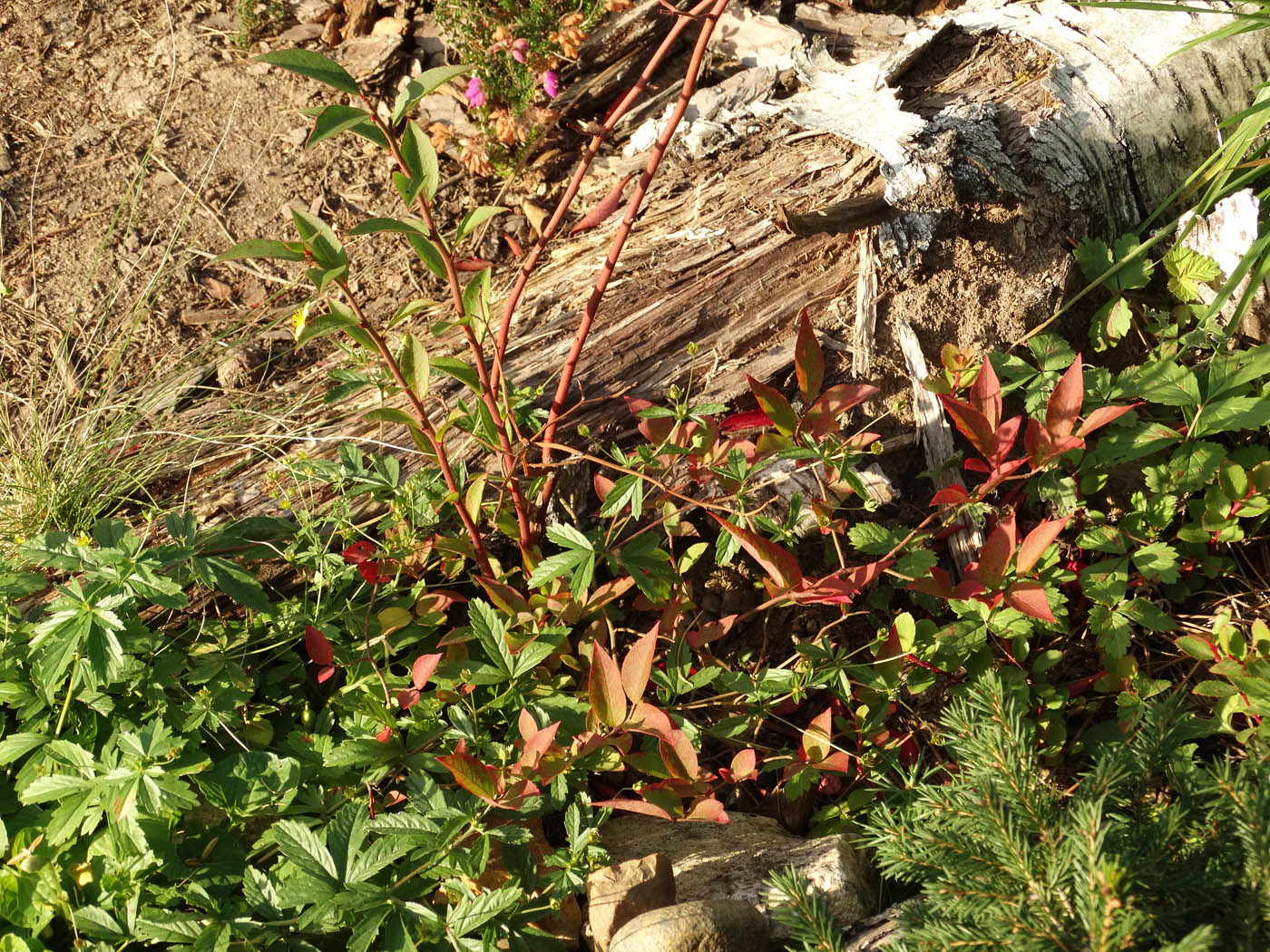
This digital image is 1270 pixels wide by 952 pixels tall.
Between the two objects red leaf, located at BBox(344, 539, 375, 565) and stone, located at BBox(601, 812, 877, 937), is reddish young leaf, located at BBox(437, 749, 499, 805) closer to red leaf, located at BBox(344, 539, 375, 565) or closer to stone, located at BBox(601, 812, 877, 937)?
stone, located at BBox(601, 812, 877, 937)

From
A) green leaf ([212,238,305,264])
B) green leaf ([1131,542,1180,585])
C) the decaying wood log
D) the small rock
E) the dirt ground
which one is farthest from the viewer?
the small rock

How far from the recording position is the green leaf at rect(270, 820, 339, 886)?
5.16 ft

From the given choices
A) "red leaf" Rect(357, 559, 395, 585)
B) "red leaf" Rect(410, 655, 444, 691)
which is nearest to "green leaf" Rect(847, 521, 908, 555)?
"red leaf" Rect(410, 655, 444, 691)

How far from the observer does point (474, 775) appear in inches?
62.3

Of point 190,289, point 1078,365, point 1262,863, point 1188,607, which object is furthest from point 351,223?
point 1262,863

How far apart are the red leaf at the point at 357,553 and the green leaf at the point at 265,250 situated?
2.30 feet

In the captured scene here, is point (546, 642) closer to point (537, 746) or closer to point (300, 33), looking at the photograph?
point (537, 746)

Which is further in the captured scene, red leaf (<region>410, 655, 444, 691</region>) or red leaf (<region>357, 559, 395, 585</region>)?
red leaf (<region>357, 559, 395, 585</region>)

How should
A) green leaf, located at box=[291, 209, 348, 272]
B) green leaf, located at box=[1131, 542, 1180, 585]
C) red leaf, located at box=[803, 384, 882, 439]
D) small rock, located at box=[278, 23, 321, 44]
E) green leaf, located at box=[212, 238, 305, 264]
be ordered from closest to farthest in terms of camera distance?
green leaf, located at box=[212, 238, 305, 264], green leaf, located at box=[291, 209, 348, 272], red leaf, located at box=[803, 384, 882, 439], green leaf, located at box=[1131, 542, 1180, 585], small rock, located at box=[278, 23, 321, 44]

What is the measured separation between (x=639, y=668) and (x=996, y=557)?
829 millimetres

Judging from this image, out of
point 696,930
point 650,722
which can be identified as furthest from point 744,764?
point 696,930

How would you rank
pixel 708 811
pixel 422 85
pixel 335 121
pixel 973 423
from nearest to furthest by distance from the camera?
pixel 335 121
pixel 422 85
pixel 708 811
pixel 973 423

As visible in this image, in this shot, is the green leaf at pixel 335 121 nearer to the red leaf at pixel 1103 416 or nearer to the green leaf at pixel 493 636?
the green leaf at pixel 493 636

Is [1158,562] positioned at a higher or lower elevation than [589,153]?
lower
